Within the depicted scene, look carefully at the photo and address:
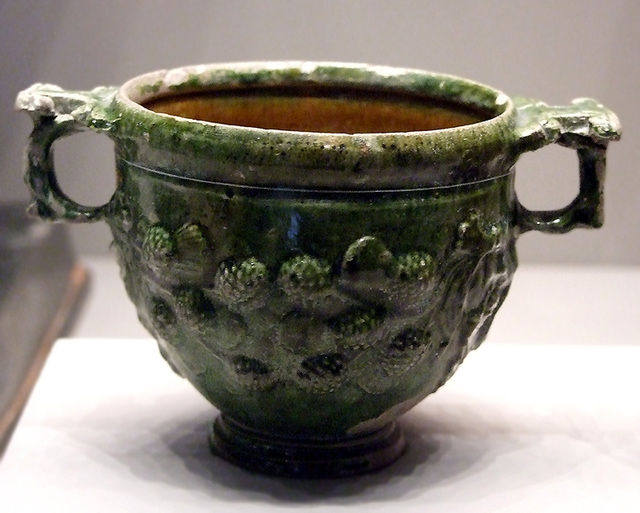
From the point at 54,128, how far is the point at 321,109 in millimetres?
318

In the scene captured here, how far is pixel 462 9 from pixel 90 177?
0.61m

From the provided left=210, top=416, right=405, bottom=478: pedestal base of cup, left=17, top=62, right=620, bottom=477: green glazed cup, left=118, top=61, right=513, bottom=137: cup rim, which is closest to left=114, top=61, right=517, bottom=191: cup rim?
left=17, top=62, right=620, bottom=477: green glazed cup

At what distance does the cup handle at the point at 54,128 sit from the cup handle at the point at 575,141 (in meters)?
0.38

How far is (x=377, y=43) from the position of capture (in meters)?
1.49

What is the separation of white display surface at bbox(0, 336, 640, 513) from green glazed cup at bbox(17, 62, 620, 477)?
6 centimetres

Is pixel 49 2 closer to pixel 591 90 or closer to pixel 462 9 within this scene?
pixel 462 9

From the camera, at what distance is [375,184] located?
801 millimetres

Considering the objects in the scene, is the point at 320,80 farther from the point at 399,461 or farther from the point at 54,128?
the point at 399,461

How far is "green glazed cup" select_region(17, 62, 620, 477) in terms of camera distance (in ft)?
2.63

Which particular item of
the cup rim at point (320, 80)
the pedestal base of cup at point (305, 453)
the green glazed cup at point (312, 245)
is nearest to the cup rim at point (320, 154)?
the green glazed cup at point (312, 245)

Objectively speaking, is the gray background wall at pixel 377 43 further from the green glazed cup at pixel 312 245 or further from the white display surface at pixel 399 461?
the green glazed cup at pixel 312 245

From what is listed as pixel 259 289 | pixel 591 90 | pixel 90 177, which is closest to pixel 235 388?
pixel 259 289

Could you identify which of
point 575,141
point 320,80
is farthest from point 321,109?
point 575,141

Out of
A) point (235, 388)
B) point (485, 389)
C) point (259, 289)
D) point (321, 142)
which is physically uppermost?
point (321, 142)
